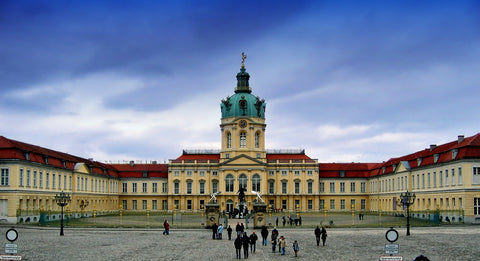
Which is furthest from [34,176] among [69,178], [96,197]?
[96,197]

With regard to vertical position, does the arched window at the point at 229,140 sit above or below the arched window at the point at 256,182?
above

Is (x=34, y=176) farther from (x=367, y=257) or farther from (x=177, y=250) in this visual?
(x=367, y=257)

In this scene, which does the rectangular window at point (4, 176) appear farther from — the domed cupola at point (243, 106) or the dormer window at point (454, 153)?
the domed cupola at point (243, 106)

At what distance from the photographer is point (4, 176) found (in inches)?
2753

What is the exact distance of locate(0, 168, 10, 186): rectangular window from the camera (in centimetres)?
6975

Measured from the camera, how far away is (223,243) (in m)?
44.4

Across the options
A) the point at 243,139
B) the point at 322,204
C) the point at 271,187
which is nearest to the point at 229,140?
the point at 243,139

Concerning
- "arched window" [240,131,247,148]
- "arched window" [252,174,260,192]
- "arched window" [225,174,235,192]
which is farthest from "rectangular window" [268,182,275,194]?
"arched window" [240,131,247,148]

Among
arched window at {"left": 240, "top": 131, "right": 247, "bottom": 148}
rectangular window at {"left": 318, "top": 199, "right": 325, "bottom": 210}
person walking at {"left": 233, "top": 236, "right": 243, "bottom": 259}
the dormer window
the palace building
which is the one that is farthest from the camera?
rectangular window at {"left": 318, "top": 199, "right": 325, "bottom": 210}

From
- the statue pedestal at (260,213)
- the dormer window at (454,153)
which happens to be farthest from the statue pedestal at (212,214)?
the dormer window at (454,153)

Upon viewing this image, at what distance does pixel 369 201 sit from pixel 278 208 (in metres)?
18.5

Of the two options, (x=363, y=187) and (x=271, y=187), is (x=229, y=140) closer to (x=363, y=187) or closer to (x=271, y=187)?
(x=271, y=187)

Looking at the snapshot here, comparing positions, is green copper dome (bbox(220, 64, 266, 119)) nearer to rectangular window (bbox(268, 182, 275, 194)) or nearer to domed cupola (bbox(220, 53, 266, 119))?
domed cupola (bbox(220, 53, 266, 119))

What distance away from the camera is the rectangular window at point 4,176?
69750 millimetres
